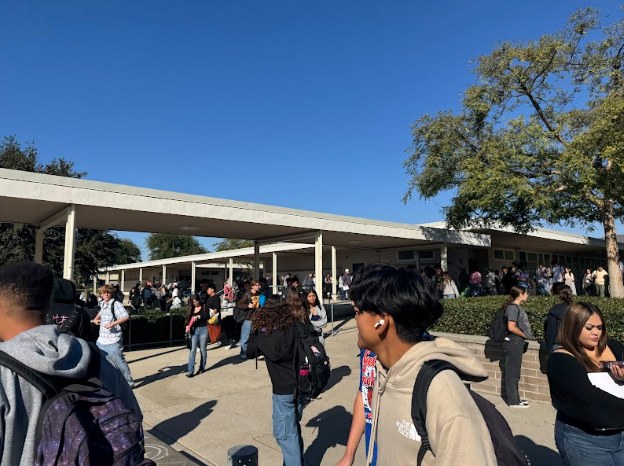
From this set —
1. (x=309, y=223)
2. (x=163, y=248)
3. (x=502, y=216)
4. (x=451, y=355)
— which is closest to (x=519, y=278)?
(x=502, y=216)

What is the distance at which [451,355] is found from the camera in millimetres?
1494

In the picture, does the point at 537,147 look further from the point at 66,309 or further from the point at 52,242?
the point at 52,242

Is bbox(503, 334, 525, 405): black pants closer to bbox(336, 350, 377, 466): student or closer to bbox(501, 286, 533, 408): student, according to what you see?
bbox(501, 286, 533, 408): student

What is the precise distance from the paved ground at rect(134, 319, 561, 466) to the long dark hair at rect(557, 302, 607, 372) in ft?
8.31

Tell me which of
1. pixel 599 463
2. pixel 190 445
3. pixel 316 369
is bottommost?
pixel 190 445

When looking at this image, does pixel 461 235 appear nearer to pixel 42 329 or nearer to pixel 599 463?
pixel 599 463

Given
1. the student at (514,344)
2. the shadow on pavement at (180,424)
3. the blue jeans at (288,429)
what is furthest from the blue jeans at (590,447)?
the shadow on pavement at (180,424)

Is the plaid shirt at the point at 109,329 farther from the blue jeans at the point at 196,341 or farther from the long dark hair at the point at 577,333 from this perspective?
the long dark hair at the point at 577,333

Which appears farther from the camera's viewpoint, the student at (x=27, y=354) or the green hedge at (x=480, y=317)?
the green hedge at (x=480, y=317)

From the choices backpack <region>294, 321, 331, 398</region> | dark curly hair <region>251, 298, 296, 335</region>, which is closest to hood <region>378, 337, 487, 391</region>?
backpack <region>294, 321, 331, 398</region>

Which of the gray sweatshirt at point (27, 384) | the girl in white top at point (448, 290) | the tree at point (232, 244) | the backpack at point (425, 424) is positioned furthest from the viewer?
the tree at point (232, 244)

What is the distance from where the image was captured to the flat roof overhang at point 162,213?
9492 mm

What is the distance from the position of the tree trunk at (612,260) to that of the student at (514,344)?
946cm

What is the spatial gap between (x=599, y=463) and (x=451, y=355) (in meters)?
1.95
